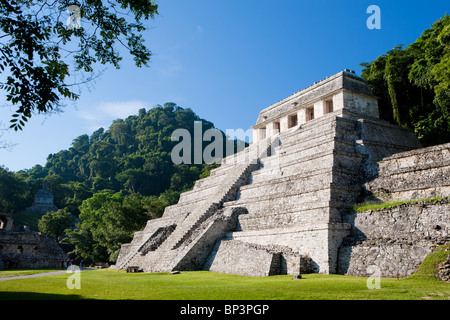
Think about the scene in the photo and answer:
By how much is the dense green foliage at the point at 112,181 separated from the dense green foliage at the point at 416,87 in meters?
21.3

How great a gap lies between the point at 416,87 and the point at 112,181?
6381cm

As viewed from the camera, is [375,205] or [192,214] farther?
[192,214]

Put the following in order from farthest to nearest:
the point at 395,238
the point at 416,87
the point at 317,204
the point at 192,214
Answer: the point at 416,87
the point at 192,214
the point at 317,204
the point at 395,238

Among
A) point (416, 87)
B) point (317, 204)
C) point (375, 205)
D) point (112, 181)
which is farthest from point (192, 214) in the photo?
point (112, 181)

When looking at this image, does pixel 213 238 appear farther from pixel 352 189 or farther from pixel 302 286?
pixel 302 286

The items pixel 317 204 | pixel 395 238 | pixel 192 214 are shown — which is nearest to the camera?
pixel 395 238

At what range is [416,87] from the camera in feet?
79.0

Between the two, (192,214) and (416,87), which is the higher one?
(416,87)

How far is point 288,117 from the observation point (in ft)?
80.9

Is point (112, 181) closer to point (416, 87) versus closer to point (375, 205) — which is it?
point (416, 87)

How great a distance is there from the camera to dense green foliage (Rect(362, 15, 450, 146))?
20086 millimetres

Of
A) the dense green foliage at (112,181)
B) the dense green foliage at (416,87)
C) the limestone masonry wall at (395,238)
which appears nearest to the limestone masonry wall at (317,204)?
the limestone masonry wall at (395,238)

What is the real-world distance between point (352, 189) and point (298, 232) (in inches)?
116

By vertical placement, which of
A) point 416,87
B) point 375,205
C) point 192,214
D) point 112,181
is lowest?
point 192,214
